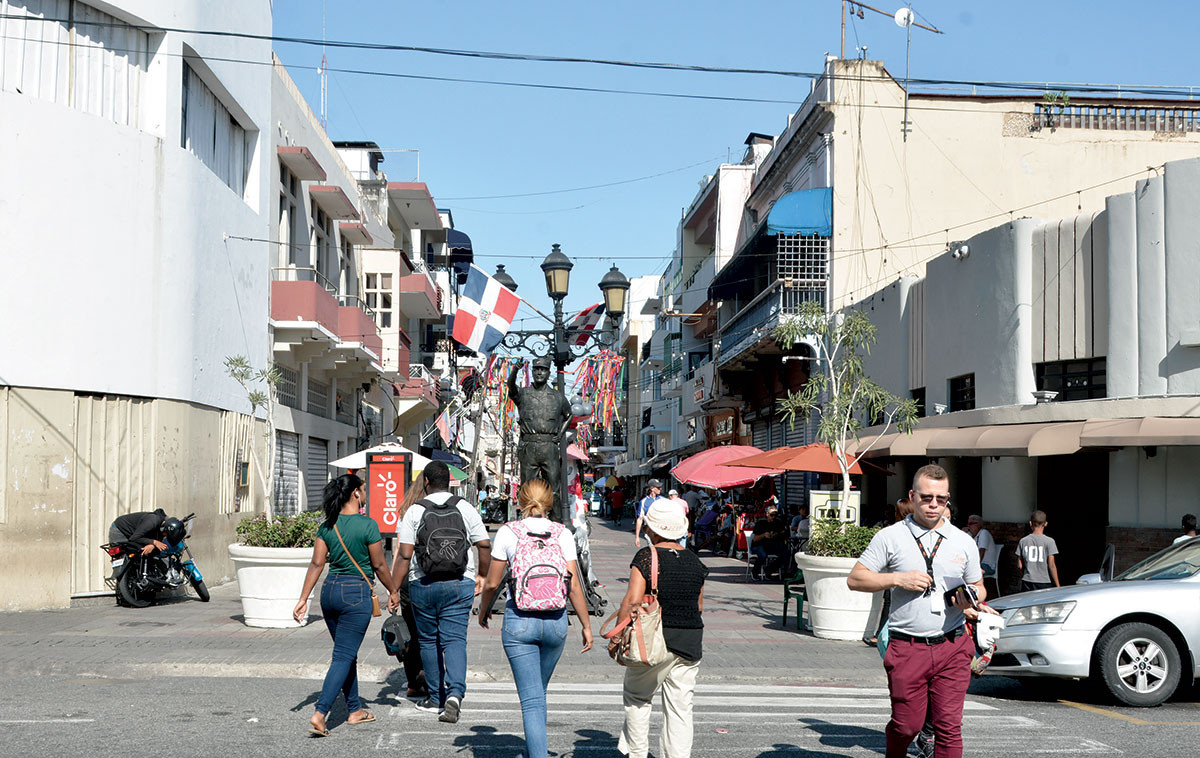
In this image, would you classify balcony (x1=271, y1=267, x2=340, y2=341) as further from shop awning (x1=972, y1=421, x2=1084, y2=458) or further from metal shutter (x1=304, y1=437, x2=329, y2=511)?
shop awning (x1=972, y1=421, x2=1084, y2=458)

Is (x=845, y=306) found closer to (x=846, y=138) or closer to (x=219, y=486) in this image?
(x=846, y=138)

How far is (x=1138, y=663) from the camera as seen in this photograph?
9.79 m

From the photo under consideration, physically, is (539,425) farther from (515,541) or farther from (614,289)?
(515,541)

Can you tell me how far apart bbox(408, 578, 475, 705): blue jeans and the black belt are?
319 cm

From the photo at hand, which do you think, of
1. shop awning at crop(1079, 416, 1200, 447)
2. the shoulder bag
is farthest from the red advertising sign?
the shoulder bag

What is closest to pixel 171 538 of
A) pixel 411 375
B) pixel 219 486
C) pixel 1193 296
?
pixel 219 486

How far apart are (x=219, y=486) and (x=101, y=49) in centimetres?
723

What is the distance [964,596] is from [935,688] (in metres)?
0.50

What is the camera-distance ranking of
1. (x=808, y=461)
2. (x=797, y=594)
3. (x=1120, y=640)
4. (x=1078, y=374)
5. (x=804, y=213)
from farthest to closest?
(x=804, y=213) < (x=808, y=461) < (x=1078, y=374) < (x=797, y=594) < (x=1120, y=640)

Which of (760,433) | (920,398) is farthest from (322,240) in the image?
(920,398)

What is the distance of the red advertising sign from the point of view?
2238cm

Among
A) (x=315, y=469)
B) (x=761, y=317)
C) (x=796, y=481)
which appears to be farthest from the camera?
(x=796, y=481)

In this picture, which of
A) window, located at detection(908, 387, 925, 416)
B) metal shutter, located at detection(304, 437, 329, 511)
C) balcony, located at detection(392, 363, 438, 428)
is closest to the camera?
window, located at detection(908, 387, 925, 416)

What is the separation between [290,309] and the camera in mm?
23219
